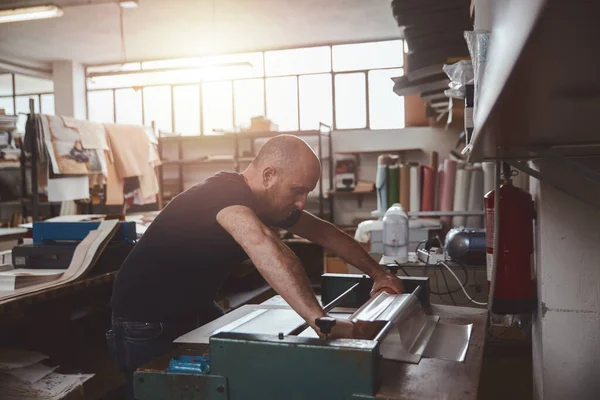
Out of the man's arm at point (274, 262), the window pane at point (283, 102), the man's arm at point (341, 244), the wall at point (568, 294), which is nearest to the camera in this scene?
the man's arm at point (274, 262)

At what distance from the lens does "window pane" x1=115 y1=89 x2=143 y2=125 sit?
8.09m

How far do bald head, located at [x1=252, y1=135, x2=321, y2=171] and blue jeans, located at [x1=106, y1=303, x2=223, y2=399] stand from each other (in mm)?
592

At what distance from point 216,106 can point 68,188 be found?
11.8ft

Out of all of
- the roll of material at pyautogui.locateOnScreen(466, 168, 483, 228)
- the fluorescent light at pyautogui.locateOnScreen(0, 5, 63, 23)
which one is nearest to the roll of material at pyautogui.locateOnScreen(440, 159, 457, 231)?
the roll of material at pyautogui.locateOnScreen(466, 168, 483, 228)

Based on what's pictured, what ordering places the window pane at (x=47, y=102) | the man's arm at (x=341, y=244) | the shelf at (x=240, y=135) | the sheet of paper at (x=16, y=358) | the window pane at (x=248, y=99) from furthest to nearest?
the window pane at (x=47, y=102) → the window pane at (x=248, y=99) → the shelf at (x=240, y=135) → the sheet of paper at (x=16, y=358) → the man's arm at (x=341, y=244)

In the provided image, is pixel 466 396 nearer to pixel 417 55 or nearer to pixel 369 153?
pixel 417 55

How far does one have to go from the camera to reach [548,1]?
1.09 ft

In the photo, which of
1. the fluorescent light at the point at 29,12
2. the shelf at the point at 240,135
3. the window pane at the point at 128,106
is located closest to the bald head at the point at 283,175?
the fluorescent light at the point at 29,12

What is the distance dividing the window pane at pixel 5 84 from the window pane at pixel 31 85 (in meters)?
0.10

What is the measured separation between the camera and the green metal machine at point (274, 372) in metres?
1.03

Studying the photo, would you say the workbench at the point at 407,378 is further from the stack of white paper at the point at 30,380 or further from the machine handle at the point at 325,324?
the stack of white paper at the point at 30,380

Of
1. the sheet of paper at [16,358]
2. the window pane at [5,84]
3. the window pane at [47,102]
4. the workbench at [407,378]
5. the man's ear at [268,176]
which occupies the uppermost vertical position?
the window pane at [5,84]

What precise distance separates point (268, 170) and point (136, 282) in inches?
21.4

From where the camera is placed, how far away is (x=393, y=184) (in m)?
3.64
